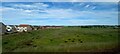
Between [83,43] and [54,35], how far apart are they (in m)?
4.21

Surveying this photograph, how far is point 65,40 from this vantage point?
29.5m

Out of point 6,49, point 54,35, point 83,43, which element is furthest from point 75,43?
point 6,49

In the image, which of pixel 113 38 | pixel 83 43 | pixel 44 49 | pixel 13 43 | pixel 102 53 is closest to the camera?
pixel 102 53

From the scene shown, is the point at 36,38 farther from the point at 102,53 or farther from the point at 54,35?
the point at 102,53

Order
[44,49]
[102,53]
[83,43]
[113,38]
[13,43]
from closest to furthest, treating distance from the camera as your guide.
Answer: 1. [102,53]
2. [44,49]
3. [13,43]
4. [83,43]
5. [113,38]

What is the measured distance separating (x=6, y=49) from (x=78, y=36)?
10.5 m

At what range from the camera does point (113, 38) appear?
3086cm

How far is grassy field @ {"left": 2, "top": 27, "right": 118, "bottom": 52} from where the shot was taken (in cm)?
2506

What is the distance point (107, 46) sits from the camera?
2652 cm

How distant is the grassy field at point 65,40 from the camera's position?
82.2 feet

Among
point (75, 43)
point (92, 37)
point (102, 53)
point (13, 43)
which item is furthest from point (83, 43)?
point (13, 43)

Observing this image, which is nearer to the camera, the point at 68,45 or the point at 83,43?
the point at 68,45

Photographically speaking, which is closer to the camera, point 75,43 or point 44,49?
point 44,49

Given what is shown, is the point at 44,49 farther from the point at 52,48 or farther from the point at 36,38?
the point at 36,38
